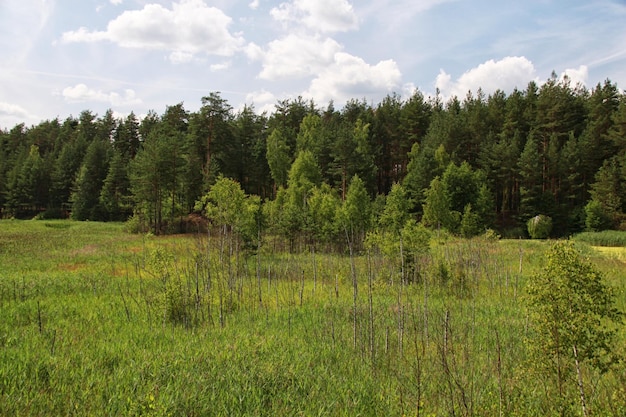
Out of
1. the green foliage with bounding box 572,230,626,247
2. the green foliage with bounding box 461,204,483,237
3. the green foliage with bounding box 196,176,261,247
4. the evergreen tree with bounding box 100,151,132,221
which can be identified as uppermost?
the evergreen tree with bounding box 100,151,132,221

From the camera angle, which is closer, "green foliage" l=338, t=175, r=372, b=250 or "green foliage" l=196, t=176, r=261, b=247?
"green foliage" l=196, t=176, r=261, b=247

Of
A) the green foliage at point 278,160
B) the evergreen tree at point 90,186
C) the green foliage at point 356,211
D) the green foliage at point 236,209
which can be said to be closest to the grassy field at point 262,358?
the green foliage at point 236,209

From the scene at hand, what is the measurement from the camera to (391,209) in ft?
106

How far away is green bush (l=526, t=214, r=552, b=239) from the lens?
37594 mm

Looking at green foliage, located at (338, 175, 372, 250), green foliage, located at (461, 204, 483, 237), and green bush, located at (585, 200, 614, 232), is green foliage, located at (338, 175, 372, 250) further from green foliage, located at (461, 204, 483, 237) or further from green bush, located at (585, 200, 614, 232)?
green bush, located at (585, 200, 614, 232)

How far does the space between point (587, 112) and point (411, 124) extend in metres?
21.0

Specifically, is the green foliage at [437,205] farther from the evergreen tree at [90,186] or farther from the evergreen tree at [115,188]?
the evergreen tree at [90,186]

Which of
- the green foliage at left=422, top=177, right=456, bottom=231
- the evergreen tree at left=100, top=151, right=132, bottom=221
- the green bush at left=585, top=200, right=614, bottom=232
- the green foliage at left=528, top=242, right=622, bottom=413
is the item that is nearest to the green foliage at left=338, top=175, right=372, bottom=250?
the green foliage at left=422, top=177, right=456, bottom=231

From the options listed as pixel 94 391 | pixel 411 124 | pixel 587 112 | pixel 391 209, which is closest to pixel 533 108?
pixel 587 112

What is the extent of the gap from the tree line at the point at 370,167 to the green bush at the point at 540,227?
1913mm

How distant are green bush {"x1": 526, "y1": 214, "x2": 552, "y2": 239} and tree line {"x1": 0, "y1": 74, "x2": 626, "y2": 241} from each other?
1913 mm

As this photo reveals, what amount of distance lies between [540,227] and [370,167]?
60.1 ft

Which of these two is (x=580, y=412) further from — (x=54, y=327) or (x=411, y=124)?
(x=411, y=124)

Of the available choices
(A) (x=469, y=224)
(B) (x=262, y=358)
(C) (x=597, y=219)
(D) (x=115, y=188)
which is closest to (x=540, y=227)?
(C) (x=597, y=219)
